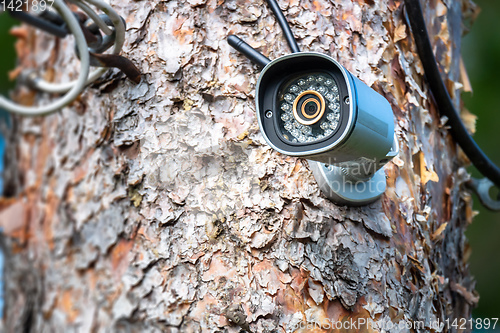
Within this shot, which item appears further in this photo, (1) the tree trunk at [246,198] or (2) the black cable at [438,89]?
(2) the black cable at [438,89]

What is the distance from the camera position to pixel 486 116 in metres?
2.58

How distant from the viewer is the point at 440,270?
91cm

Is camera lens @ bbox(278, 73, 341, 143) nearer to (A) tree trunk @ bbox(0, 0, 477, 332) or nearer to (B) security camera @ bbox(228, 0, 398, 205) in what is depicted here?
(B) security camera @ bbox(228, 0, 398, 205)

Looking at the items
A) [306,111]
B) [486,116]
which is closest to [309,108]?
[306,111]

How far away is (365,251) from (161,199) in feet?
1.19

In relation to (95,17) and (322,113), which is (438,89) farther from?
(95,17)

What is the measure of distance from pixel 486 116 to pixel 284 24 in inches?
84.4

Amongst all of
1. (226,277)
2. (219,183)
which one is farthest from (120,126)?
(226,277)

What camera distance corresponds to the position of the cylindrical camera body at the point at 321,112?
2.10 ft

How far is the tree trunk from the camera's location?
2.51 ft

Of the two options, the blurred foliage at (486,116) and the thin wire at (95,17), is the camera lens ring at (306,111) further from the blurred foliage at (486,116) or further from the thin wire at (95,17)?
the blurred foliage at (486,116)

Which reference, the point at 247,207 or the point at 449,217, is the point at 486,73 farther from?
the point at 247,207

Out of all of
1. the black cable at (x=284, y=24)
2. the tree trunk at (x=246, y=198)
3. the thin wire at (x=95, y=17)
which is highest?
the black cable at (x=284, y=24)

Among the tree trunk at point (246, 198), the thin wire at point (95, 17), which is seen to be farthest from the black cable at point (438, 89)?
the thin wire at point (95, 17)
